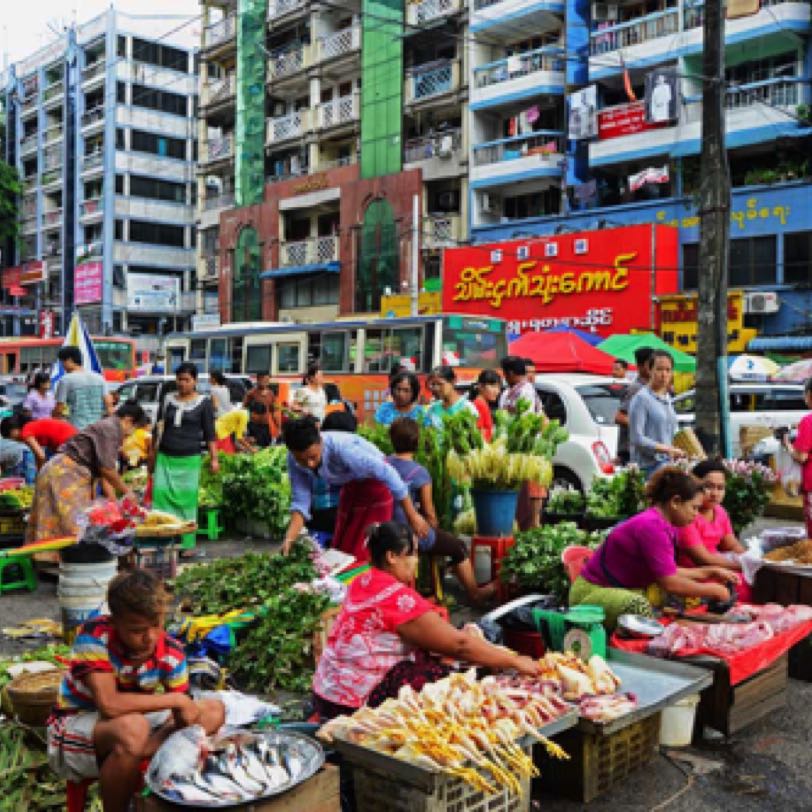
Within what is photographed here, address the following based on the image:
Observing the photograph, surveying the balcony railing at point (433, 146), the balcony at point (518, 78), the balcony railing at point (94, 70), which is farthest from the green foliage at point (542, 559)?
the balcony railing at point (94, 70)

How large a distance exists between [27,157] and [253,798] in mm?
64246

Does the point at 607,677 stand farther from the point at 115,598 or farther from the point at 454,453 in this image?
the point at 454,453

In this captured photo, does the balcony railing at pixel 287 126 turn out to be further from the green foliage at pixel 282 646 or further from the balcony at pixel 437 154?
the green foliage at pixel 282 646

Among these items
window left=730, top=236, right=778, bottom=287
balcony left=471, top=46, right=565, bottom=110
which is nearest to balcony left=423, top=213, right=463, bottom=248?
balcony left=471, top=46, right=565, bottom=110

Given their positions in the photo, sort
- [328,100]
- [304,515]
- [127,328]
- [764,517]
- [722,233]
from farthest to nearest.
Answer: [127,328] → [328,100] → [764,517] → [722,233] → [304,515]

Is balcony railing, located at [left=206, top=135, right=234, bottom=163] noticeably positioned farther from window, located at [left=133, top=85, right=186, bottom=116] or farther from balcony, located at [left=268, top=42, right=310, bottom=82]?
window, located at [left=133, top=85, right=186, bottom=116]

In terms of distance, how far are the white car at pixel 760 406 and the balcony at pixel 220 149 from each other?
32.8 m

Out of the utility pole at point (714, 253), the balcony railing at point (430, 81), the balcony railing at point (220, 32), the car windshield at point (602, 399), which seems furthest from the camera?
the balcony railing at point (220, 32)

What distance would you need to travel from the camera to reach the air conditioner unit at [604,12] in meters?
28.1

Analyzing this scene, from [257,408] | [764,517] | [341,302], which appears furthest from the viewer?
[341,302]

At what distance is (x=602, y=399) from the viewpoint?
11.4 metres

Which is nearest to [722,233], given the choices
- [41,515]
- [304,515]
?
[304,515]

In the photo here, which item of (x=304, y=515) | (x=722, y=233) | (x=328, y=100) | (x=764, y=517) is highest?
(x=328, y=100)

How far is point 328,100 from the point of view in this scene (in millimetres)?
38594
